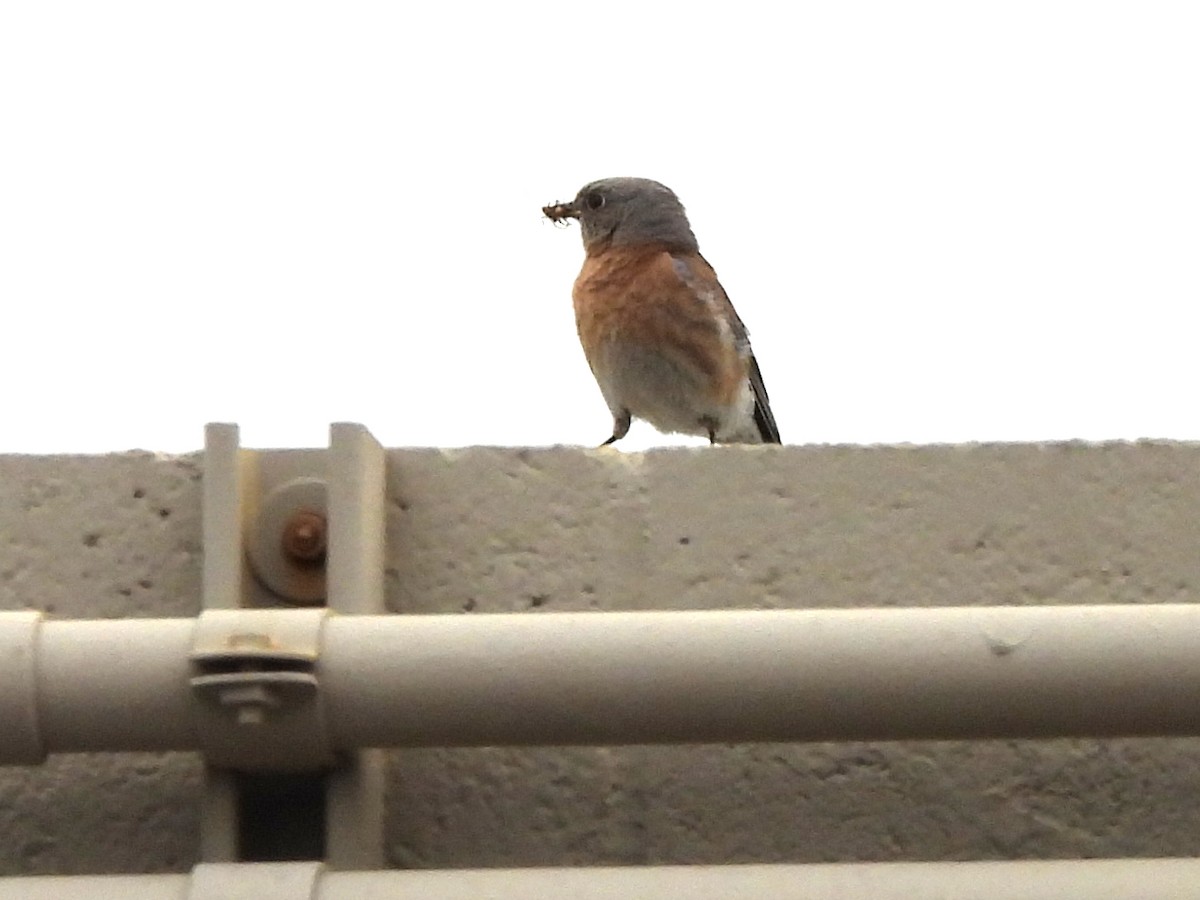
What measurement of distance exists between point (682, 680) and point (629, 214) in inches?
165

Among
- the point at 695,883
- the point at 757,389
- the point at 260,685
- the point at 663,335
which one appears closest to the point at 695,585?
the point at 695,883

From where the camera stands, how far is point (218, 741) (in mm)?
2088

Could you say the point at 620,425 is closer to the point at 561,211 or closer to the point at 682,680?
the point at 561,211

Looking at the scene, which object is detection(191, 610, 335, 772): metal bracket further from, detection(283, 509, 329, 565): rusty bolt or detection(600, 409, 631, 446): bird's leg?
detection(600, 409, 631, 446): bird's leg

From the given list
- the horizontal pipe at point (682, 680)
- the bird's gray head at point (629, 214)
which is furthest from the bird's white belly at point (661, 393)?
the horizontal pipe at point (682, 680)

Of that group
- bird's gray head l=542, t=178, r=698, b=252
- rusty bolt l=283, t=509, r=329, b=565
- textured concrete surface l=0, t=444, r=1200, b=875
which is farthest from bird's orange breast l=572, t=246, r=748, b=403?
rusty bolt l=283, t=509, r=329, b=565

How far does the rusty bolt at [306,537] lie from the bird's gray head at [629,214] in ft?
12.3

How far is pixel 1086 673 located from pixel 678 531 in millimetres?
598

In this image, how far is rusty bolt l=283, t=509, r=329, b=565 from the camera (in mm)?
2297

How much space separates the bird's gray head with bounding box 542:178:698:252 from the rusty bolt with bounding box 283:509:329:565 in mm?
3745

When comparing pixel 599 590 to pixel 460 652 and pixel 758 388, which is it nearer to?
pixel 460 652

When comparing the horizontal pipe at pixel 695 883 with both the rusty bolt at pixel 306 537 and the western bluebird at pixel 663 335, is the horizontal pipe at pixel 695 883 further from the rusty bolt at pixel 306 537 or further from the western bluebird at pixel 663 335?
the western bluebird at pixel 663 335

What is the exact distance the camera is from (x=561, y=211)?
20.9ft

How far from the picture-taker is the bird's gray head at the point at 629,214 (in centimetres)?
604
